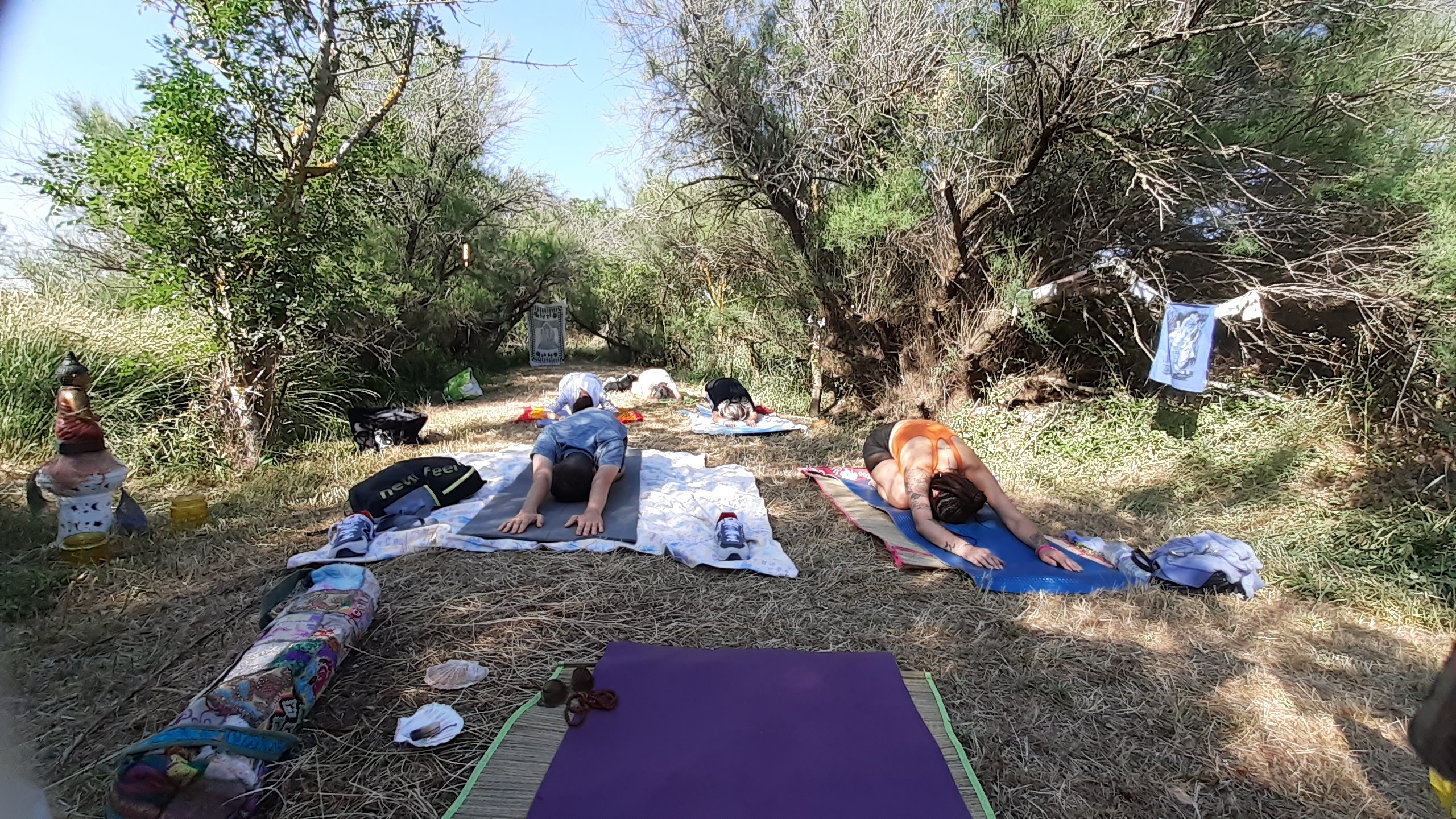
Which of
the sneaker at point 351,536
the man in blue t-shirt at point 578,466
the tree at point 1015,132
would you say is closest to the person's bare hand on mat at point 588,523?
the man in blue t-shirt at point 578,466

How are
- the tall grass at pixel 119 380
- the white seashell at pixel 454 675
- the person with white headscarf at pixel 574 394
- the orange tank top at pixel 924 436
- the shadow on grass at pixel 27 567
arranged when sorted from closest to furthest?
the white seashell at pixel 454 675, the shadow on grass at pixel 27 567, the orange tank top at pixel 924 436, the tall grass at pixel 119 380, the person with white headscarf at pixel 574 394

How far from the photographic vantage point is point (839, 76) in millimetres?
4855

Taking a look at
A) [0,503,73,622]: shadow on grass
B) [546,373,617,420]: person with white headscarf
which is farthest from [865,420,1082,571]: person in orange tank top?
[0,503,73,622]: shadow on grass

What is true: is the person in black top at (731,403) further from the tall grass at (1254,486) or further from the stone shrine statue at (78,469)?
the stone shrine statue at (78,469)

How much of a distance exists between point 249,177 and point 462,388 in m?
4.49

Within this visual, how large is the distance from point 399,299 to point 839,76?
20.4ft

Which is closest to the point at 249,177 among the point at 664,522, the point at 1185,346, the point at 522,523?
the point at 522,523

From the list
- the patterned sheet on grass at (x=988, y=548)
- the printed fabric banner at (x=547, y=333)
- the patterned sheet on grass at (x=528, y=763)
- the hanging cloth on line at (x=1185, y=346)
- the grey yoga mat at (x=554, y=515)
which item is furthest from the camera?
the printed fabric banner at (x=547, y=333)

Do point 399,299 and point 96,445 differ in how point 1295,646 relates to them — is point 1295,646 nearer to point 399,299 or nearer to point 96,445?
point 96,445

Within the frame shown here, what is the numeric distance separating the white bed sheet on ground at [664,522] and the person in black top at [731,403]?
182cm

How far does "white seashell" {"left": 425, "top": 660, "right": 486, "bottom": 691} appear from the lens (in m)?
1.96

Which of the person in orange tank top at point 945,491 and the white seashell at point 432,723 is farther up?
the person in orange tank top at point 945,491

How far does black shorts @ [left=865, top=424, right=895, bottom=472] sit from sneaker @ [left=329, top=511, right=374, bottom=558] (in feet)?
10.0

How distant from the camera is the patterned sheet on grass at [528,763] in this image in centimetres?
150
